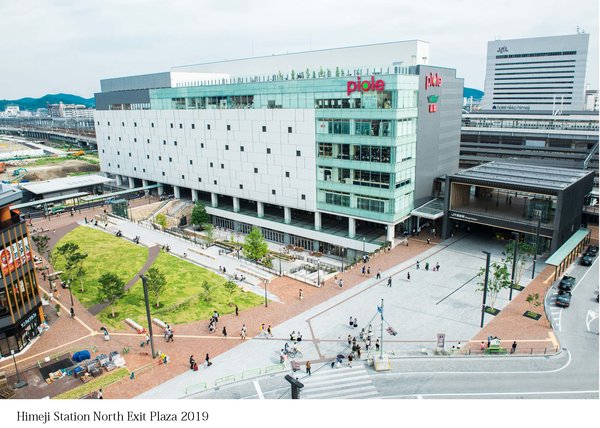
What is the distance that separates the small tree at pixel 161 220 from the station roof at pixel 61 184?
28.6 m

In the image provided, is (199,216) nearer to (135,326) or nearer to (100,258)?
(100,258)

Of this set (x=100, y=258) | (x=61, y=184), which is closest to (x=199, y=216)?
(x=100, y=258)

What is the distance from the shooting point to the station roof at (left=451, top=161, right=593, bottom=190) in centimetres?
6100

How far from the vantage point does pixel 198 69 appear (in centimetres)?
10531

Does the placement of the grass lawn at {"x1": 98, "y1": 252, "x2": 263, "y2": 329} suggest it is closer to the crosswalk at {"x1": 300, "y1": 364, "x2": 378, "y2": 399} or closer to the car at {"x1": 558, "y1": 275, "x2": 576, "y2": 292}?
the crosswalk at {"x1": 300, "y1": 364, "x2": 378, "y2": 399}

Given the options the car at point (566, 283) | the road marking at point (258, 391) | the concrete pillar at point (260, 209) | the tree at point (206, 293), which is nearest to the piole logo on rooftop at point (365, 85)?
the concrete pillar at point (260, 209)

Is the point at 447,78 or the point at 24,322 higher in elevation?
the point at 447,78

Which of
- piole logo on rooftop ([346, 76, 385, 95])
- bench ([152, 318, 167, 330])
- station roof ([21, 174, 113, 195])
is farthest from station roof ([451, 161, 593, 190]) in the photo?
station roof ([21, 174, 113, 195])

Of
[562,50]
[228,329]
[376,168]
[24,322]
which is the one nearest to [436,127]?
[376,168]

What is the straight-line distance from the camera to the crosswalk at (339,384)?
110 ft

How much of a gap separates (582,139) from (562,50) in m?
126

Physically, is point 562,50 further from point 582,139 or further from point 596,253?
point 596,253

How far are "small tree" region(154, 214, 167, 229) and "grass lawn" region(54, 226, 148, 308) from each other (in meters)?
9.23

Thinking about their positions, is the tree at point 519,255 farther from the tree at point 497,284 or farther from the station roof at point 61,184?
the station roof at point 61,184
